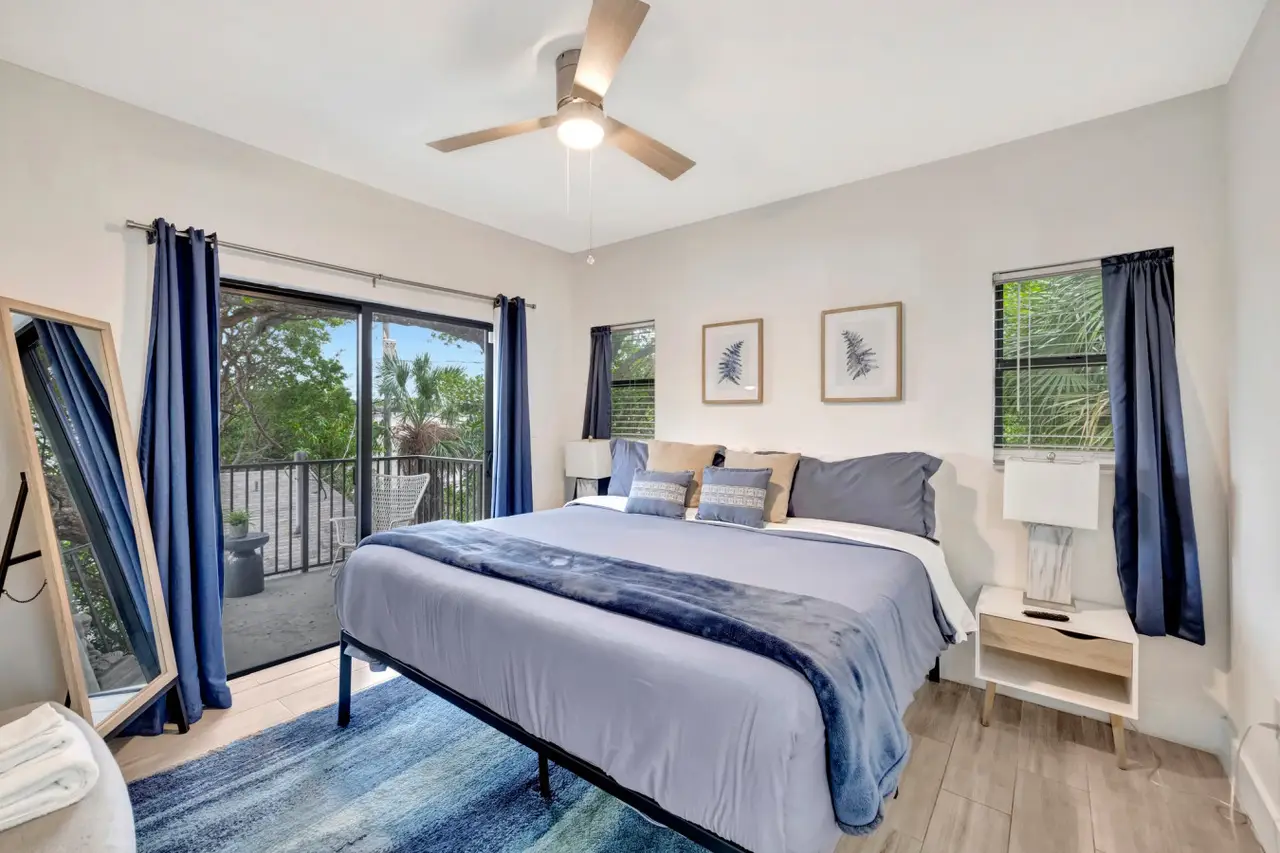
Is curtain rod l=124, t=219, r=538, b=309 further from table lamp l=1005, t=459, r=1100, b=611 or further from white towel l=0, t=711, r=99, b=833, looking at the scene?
table lamp l=1005, t=459, r=1100, b=611

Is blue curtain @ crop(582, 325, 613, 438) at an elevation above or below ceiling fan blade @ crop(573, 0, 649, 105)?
below

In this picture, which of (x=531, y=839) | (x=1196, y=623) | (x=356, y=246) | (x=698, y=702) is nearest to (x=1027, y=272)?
(x=1196, y=623)

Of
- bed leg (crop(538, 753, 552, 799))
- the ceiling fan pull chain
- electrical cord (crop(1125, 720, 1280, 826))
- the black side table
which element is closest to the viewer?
electrical cord (crop(1125, 720, 1280, 826))

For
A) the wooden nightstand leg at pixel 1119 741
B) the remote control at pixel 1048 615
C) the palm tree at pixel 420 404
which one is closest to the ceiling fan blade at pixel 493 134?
the palm tree at pixel 420 404

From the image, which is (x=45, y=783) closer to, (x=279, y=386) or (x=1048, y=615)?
(x=279, y=386)

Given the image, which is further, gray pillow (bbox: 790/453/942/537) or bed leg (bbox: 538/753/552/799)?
gray pillow (bbox: 790/453/942/537)

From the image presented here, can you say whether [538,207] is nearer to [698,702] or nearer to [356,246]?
[356,246]

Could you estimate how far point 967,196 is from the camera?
2.83 m

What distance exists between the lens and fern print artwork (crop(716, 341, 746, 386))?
3639 millimetres

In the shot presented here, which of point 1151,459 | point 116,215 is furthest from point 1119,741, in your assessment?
point 116,215

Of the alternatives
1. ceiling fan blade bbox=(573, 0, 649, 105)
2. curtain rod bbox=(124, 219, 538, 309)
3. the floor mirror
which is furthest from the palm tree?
ceiling fan blade bbox=(573, 0, 649, 105)

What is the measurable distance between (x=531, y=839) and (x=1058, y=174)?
11.5 ft

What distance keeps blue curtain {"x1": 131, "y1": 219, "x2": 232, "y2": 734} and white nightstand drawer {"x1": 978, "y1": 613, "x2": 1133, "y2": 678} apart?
3.49m

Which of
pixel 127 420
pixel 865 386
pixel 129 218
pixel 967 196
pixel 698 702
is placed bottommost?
pixel 698 702
